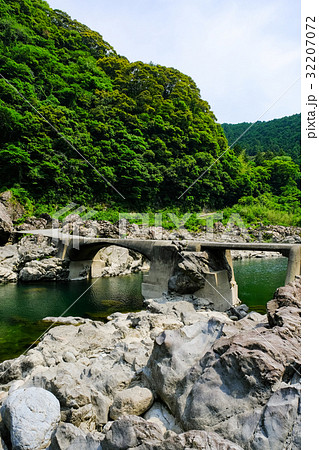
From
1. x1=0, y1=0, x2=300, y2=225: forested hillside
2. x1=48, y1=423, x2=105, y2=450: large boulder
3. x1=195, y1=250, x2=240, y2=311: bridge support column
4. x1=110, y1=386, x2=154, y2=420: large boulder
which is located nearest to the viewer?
x1=48, y1=423, x2=105, y2=450: large boulder

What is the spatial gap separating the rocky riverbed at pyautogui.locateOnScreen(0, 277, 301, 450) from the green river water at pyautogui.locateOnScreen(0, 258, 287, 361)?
462cm

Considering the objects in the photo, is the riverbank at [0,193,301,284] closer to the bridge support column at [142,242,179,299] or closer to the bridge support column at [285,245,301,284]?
the bridge support column at [142,242,179,299]

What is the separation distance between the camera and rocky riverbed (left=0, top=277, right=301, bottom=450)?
3.19 meters

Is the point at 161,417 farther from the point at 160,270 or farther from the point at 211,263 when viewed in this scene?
the point at 160,270

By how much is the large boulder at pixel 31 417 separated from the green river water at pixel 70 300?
5.08m

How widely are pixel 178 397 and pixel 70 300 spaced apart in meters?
13.2

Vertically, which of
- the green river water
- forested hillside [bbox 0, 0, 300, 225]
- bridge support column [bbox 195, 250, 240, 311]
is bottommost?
the green river water

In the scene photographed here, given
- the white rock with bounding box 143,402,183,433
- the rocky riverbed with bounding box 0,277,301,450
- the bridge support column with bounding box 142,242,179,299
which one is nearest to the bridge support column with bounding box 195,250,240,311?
the bridge support column with bounding box 142,242,179,299

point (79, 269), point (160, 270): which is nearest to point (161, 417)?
point (160, 270)

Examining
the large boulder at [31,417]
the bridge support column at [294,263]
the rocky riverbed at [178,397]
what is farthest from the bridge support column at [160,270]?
the large boulder at [31,417]

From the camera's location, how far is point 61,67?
39750 mm

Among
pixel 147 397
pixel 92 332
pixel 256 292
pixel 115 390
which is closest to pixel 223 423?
pixel 147 397

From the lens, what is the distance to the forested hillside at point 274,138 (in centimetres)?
6056
